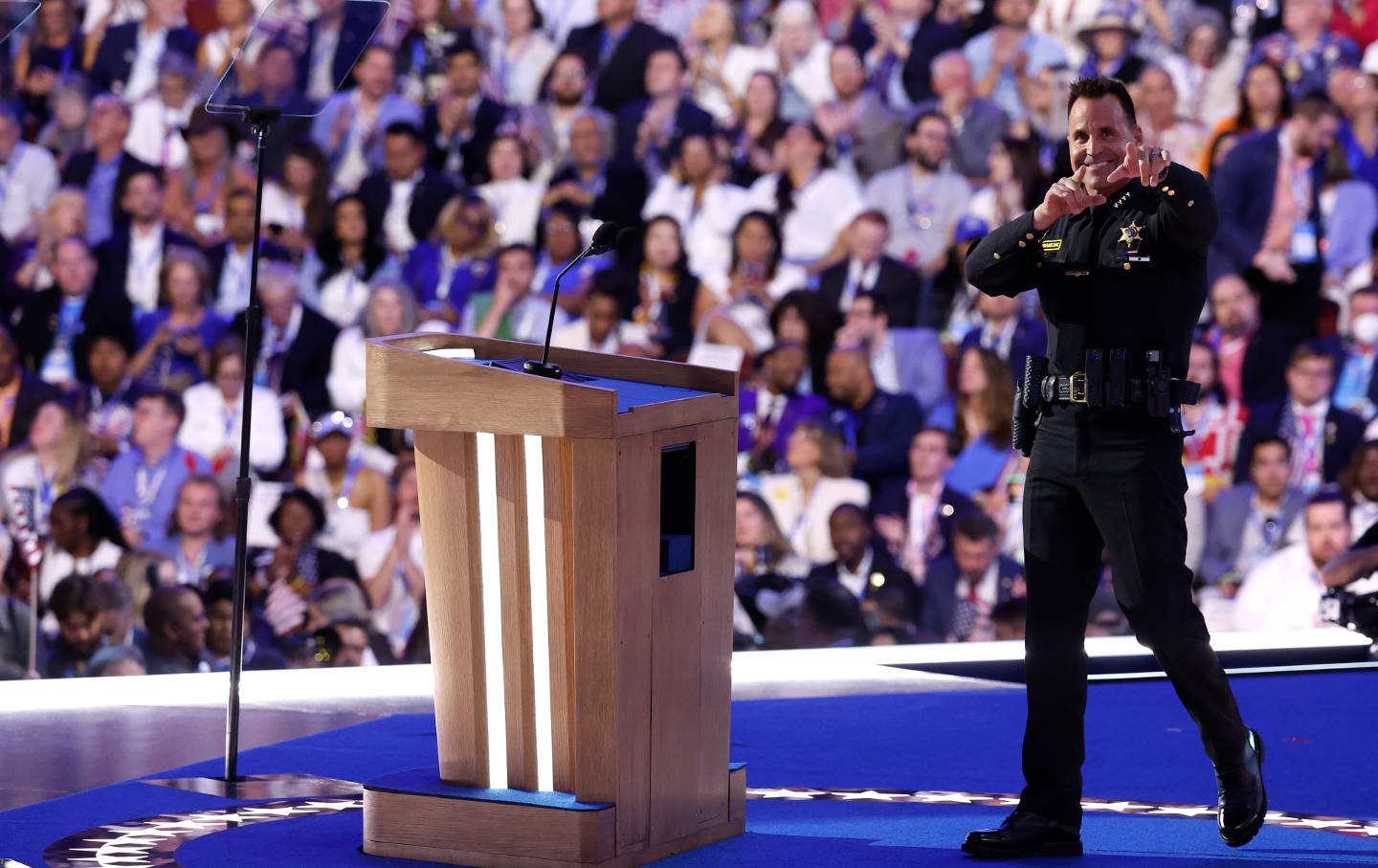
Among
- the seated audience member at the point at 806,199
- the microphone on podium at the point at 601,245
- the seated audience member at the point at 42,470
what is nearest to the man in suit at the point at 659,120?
the seated audience member at the point at 806,199

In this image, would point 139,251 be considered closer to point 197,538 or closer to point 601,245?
point 197,538

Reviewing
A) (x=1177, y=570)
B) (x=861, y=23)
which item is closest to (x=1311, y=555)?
(x=861, y=23)

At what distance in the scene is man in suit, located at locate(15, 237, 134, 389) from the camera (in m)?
4.81

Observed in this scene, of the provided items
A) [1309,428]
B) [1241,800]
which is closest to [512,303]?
[1309,428]

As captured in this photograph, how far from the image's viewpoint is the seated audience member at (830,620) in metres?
5.12

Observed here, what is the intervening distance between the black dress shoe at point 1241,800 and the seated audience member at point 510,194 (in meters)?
2.90

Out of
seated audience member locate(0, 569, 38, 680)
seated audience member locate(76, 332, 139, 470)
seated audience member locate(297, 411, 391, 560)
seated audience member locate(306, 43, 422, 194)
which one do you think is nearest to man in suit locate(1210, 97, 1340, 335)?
seated audience member locate(306, 43, 422, 194)

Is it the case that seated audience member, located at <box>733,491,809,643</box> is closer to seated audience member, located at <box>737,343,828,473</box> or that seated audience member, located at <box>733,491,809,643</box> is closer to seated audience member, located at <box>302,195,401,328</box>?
seated audience member, located at <box>737,343,828,473</box>

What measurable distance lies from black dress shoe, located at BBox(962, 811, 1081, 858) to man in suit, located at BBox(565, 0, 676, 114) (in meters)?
2.99

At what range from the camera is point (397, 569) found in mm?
4949

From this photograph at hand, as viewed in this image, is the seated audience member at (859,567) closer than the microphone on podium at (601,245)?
No

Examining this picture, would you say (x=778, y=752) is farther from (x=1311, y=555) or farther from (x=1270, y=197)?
(x=1270, y=197)

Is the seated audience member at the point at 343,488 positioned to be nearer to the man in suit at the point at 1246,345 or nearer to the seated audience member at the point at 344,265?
the seated audience member at the point at 344,265

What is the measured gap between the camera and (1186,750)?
3.73 metres
